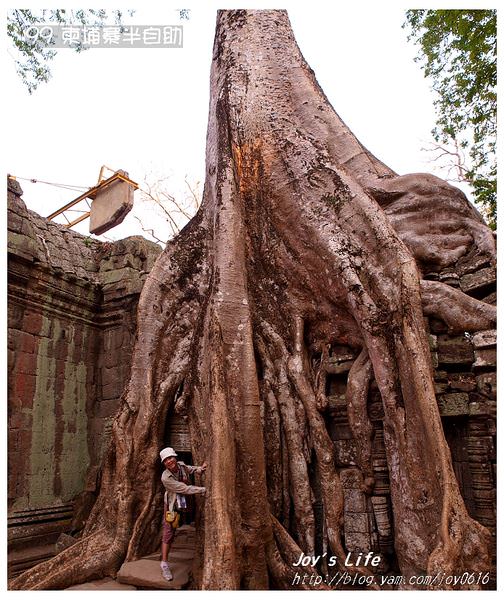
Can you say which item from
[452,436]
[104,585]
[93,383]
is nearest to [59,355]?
[93,383]

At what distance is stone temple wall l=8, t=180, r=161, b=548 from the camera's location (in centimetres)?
516

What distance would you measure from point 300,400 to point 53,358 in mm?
3331

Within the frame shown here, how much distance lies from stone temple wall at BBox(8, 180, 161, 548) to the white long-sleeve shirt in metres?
2.49

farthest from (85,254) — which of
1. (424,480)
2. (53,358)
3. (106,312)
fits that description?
(424,480)

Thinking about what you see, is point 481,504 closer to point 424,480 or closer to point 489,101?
point 424,480

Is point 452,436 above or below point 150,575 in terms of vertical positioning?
above

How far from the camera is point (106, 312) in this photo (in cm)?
628

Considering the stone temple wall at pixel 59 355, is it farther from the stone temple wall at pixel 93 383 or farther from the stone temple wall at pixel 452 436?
the stone temple wall at pixel 452 436

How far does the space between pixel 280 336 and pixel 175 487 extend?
125 cm

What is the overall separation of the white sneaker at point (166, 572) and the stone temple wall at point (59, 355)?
2.42m

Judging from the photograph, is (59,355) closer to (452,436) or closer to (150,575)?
(150,575)

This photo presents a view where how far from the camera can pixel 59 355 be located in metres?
5.77

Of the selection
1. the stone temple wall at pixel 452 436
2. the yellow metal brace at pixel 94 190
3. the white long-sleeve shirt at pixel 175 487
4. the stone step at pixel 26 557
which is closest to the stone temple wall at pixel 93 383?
the stone temple wall at pixel 452 436

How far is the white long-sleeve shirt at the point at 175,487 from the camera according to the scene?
308 centimetres
